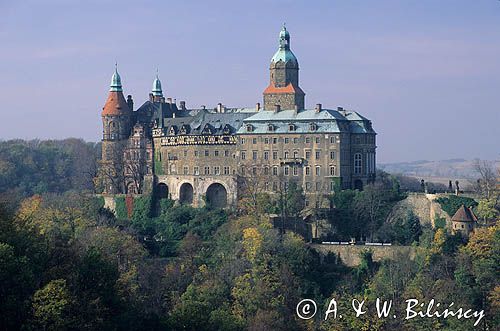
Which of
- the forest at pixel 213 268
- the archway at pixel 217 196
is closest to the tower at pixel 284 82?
the archway at pixel 217 196

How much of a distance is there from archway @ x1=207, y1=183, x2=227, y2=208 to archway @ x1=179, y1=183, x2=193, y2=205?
1.68 metres

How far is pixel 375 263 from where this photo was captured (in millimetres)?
64312

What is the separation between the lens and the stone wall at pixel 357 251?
210 ft

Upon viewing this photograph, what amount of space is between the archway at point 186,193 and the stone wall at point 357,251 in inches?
562

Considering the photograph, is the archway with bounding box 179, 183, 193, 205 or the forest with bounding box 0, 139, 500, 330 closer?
the forest with bounding box 0, 139, 500, 330

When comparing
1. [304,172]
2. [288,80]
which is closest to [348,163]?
[304,172]

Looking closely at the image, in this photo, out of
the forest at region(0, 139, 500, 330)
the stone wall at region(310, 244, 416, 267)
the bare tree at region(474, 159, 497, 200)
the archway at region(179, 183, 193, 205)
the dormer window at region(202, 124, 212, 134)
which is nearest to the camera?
the forest at region(0, 139, 500, 330)

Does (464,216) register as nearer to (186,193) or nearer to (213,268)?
(213,268)

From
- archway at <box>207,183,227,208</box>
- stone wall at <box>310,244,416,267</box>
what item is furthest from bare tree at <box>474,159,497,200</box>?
archway at <box>207,183,227,208</box>

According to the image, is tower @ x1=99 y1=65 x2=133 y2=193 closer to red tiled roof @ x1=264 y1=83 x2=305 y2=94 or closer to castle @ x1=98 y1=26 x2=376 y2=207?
castle @ x1=98 y1=26 x2=376 y2=207

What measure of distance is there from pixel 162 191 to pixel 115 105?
732cm

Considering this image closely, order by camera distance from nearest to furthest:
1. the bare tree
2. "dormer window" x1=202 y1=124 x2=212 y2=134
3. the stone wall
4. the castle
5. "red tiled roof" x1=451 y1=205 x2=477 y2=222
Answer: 1. the stone wall
2. "red tiled roof" x1=451 y1=205 x2=477 y2=222
3. the bare tree
4. the castle
5. "dormer window" x1=202 y1=124 x2=212 y2=134

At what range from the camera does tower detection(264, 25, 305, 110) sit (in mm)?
76988

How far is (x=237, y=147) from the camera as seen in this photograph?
76062mm
